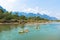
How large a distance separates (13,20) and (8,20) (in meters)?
2.99

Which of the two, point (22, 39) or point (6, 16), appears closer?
point (22, 39)

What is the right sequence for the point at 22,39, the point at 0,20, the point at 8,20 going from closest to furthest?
the point at 22,39, the point at 0,20, the point at 8,20

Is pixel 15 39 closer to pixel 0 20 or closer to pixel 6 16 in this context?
pixel 0 20

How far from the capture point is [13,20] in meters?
67.2

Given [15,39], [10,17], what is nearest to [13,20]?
[10,17]

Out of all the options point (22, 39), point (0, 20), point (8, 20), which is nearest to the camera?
point (22, 39)

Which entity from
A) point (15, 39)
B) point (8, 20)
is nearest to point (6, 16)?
point (8, 20)

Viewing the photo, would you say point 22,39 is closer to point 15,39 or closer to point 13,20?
point 15,39

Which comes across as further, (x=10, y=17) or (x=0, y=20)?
(x=10, y=17)

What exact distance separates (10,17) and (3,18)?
507 cm

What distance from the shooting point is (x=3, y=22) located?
62.0m

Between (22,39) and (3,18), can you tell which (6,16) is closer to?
(3,18)

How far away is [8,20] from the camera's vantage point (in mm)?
64812

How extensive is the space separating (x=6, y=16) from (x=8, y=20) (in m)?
2.25
